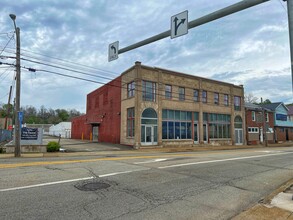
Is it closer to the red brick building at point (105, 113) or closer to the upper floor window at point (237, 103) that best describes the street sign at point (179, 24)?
the red brick building at point (105, 113)

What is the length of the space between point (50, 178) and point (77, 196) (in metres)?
2.55

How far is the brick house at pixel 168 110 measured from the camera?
1091 inches

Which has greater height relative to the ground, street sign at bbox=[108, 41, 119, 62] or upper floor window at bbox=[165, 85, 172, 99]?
upper floor window at bbox=[165, 85, 172, 99]

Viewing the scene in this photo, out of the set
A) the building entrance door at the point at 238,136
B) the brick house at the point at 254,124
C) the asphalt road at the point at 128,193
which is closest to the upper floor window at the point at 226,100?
the building entrance door at the point at 238,136

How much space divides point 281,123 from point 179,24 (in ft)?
168

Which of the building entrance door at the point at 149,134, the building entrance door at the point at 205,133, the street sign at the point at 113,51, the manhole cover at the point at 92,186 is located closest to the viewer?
the manhole cover at the point at 92,186

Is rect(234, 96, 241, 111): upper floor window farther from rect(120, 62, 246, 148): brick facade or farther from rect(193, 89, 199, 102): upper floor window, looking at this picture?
rect(193, 89, 199, 102): upper floor window

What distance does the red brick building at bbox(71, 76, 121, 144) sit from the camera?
105ft

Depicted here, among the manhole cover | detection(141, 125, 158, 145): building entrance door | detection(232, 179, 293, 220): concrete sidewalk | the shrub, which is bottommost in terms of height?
detection(232, 179, 293, 220): concrete sidewalk

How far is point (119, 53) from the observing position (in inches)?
444

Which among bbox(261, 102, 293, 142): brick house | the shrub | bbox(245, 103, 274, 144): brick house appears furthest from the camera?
bbox(261, 102, 293, 142): brick house

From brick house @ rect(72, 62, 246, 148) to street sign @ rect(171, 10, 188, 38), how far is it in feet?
58.9

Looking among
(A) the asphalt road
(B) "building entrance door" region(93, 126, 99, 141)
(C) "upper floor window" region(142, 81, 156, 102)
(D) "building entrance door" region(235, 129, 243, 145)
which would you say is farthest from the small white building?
(A) the asphalt road

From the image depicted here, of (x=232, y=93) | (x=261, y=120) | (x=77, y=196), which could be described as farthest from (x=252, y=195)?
(x=261, y=120)
